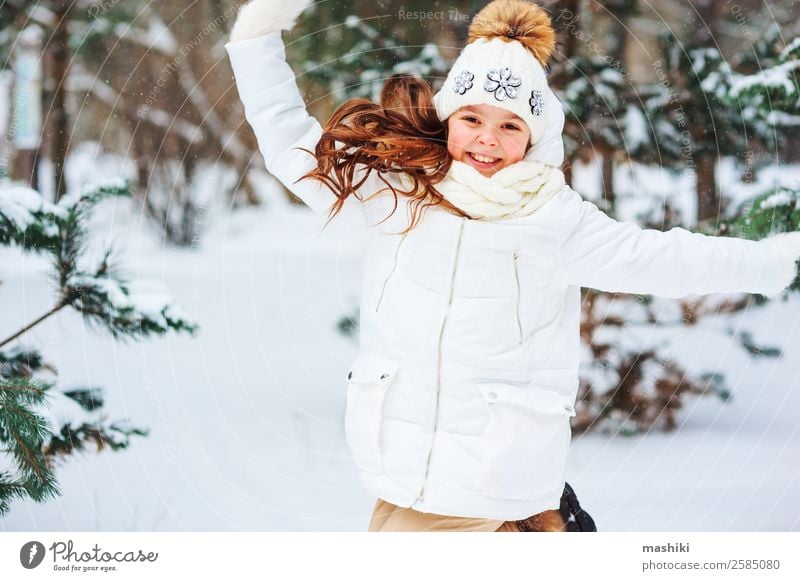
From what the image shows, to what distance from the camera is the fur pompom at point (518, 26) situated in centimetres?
147

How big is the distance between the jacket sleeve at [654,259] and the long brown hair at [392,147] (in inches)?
7.9

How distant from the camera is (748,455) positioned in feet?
6.61

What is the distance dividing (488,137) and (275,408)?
32.4 inches

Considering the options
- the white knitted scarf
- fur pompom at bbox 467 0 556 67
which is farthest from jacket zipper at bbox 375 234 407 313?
fur pompom at bbox 467 0 556 67

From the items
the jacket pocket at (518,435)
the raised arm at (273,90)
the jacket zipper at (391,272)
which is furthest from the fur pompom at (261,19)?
the jacket pocket at (518,435)

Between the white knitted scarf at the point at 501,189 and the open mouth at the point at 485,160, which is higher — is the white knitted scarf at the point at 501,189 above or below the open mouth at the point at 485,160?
below

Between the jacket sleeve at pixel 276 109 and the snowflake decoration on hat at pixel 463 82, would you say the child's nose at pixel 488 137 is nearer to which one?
the snowflake decoration on hat at pixel 463 82

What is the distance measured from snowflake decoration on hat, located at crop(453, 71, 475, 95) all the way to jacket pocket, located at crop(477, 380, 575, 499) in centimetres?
46

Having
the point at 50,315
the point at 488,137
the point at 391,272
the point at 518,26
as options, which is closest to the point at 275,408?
the point at 50,315

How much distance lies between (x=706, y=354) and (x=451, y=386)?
35.0 inches

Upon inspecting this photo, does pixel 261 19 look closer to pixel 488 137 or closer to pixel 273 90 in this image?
→ pixel 273 90

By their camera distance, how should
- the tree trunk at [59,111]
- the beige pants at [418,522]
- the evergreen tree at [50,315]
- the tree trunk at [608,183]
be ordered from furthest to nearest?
the tree trunk at [608,183], the tree trunk at [59,111], the evergreen tree at [50,315], the beige pants at [418,522]

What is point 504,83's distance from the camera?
4.72 feet
